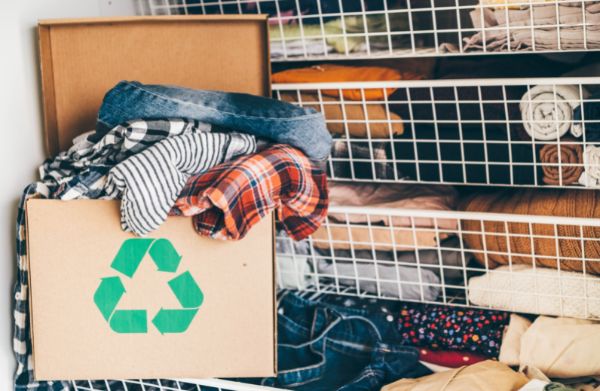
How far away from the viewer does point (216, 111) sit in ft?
2.60

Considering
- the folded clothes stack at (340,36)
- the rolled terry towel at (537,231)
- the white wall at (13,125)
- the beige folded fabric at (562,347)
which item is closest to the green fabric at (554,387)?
the beige folded fabric at (562,347)

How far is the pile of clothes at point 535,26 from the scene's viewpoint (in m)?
0.80

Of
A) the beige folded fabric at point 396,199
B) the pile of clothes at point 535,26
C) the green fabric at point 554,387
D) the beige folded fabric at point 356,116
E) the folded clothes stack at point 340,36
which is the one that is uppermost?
the folded clothes stack at point 340,36

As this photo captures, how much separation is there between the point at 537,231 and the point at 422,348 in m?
0.36

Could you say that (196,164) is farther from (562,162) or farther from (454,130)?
(562,162)

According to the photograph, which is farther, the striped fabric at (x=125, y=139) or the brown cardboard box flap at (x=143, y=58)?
the brown cardboard box flap at (x=143, y=58)

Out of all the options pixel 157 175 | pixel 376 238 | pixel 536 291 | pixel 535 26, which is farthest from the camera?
pixel 376 238

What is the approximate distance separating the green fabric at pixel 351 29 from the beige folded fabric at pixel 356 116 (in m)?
0.12

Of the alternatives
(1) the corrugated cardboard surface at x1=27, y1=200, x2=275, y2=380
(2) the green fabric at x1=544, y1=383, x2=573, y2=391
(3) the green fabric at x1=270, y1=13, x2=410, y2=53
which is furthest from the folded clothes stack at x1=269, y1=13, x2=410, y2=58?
(2) the green fabric at x1=544, y1=383, x2=573, y2=391

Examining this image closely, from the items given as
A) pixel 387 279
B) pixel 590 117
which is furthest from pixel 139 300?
pixel 590 117

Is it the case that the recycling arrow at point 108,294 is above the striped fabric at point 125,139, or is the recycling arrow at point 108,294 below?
below

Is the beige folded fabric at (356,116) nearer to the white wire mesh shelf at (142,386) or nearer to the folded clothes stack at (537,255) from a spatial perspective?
the folded clothes stack at (537,255)

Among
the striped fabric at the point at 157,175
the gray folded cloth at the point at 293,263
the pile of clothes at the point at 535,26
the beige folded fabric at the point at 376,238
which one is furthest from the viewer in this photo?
the gray folded cloth at the point at 293,263

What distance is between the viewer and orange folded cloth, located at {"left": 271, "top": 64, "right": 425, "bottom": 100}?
0.99 metres
